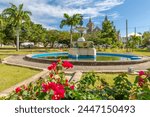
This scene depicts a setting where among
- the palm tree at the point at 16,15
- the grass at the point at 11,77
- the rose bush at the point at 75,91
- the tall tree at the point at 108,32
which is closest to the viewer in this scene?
the rose bush at the point at 75,91

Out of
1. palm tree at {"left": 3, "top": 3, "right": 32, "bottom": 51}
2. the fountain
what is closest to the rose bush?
the fountain

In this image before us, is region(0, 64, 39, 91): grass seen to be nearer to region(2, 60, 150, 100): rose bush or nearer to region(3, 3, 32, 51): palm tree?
region(2, 60, 150, 100): rose bush

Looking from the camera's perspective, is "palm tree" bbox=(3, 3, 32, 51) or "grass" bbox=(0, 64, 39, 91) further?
"palm tree" bbox=(3, 3, 32, 51)

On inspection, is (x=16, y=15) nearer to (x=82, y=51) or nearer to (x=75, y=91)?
(x=82, y=51)

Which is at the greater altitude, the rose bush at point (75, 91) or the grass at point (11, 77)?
the rose bush at point (75, 91)

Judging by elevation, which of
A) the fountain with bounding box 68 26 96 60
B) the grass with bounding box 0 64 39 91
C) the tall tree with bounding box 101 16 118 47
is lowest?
the grass with bounding box 0 64 39 91

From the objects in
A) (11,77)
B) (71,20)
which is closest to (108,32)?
(71,20)

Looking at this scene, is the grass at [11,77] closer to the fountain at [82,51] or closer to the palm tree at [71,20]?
the fountain at [82,51]

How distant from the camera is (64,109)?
3.01m

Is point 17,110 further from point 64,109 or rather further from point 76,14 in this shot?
point 76,14

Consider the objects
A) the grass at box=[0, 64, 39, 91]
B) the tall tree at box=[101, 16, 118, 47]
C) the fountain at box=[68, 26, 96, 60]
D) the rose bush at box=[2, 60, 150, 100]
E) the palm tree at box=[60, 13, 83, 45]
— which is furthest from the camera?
the tall tree at box=[101, 16, 118, 47]

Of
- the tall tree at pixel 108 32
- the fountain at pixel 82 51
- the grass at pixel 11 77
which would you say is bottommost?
the grass at pixel 11 77

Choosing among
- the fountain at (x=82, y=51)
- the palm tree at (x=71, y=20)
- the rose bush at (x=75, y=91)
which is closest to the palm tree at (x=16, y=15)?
the palm tree at (x=71, y=20)

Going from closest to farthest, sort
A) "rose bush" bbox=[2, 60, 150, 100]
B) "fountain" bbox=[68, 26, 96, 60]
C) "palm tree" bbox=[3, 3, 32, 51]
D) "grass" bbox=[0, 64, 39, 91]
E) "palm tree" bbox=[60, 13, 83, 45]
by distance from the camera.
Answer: "rose bush" bbox=[2, 60, 150, 100] → "grass" bbox=[0, 64, 39, 91] → "fountain" bbox=[68, 26, 96, 60] → "palm tree" bbox=[3, 3, 32, 51] → "palm tree" bbox=[60, 13, 83, 45]
